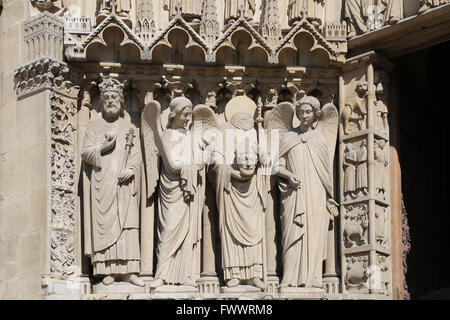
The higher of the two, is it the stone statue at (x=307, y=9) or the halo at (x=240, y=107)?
the stone statue at (x=307, y=9)

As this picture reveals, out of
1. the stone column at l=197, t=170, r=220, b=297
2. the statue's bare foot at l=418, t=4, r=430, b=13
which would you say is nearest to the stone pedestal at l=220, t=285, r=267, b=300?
the stone column at l=197, t=170, r=220, b=297

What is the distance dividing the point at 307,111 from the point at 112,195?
2.31m

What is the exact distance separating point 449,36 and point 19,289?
5.34 meters

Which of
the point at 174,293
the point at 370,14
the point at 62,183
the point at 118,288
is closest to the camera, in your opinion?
the point at 174,293

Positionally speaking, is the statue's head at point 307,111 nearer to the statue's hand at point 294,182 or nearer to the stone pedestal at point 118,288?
the statue's hand at point 294,182

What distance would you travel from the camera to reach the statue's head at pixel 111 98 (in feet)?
48.1

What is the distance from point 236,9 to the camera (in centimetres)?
1498

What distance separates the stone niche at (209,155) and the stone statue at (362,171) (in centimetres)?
2

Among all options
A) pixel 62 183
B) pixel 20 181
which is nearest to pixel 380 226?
pixel 62 183

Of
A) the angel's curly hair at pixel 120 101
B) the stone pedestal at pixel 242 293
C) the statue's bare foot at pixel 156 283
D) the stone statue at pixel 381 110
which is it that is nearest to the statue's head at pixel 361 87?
the stone statue at pixel 381 110

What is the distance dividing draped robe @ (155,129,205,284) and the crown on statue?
721 millimetres

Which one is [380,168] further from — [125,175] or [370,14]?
[125,175]

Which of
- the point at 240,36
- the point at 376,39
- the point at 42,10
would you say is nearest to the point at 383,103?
the point at 376,39
